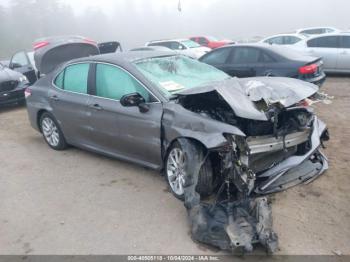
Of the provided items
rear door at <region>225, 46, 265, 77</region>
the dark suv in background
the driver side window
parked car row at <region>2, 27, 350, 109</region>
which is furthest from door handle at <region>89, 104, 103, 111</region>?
rear door at <region>225, 46, 265, 77</region>

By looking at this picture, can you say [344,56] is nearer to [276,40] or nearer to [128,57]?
[276,40]

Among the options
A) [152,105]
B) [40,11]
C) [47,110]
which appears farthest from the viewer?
[40,11]

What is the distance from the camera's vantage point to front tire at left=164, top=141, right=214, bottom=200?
14.2 feet

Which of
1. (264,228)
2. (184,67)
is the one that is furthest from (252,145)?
(184,67)

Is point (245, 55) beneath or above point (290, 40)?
above

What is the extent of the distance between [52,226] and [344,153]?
392 centimetres

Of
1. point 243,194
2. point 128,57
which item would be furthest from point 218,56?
Answer: point 243,194

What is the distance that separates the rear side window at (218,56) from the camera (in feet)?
34.0

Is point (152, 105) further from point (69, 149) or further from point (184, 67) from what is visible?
point (69, 149)

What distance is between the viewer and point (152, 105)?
4.87 meters

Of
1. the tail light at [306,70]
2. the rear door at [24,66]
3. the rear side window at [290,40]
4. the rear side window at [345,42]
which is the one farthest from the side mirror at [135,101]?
the rear side window at [290,40]

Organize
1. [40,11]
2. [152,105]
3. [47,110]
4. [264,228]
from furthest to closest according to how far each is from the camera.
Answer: [40,11], [47,110], [152,105], [264,228]

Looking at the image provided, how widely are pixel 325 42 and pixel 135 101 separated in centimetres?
968

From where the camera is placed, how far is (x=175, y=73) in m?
5.44
